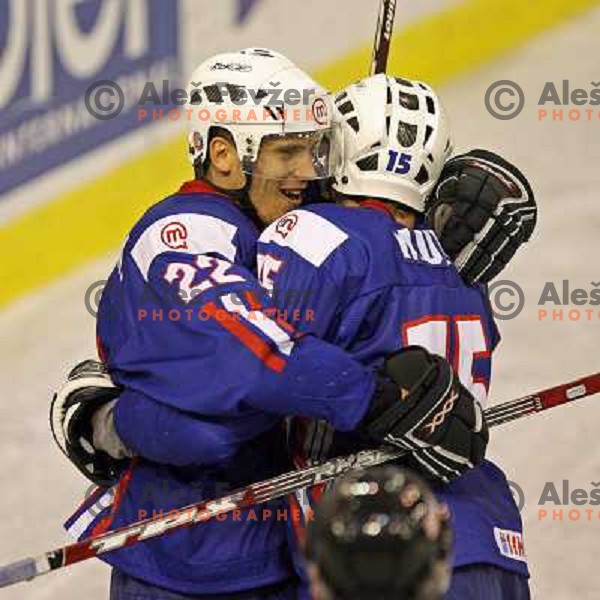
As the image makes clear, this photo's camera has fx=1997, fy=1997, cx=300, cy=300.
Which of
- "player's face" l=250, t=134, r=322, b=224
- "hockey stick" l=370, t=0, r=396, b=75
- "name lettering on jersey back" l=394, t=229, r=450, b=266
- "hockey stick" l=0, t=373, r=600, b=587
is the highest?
"hockey stick" l=370, t=0, r=396, b=75

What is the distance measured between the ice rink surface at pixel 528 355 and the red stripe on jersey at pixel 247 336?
1.55 meters

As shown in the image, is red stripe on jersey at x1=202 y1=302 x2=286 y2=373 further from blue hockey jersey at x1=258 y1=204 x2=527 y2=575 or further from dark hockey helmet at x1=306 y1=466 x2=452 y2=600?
dark hockey helmet at x1=306 y1=466 x2=452 y2=600

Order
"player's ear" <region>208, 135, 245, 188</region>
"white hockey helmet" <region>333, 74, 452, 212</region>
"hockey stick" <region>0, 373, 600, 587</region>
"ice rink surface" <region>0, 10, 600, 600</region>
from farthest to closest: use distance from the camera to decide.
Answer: "ice rink surface" <region>0, 10, 600, 600</region> < "player's ear" <region>208, 135, 245, 188</region> < "white hockey helmet" <region>333, 74, 452, 212</region> < "hockey stick" <region>0, 373, 600, 587</region>

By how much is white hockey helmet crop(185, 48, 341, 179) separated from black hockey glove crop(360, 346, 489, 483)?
43 cm

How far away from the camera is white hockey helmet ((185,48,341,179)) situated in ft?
9.77

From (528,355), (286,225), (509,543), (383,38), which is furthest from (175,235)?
(528,355)

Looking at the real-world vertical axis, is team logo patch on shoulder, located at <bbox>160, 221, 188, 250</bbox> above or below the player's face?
below

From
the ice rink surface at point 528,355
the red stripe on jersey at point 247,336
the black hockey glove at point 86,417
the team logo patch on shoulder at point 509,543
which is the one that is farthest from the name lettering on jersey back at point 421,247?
the ice rink surface at point 528,355

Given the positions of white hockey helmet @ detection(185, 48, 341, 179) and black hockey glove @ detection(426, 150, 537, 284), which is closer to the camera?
white hockey helmet @ detection(185, 48, 341, 179)

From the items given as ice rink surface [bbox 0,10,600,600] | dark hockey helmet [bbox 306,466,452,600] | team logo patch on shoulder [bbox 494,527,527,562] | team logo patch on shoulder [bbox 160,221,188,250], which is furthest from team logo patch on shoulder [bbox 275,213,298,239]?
ice rink surface [bbox 0,10,600,600]

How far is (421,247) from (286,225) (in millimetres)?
199

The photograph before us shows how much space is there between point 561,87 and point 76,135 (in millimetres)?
1297

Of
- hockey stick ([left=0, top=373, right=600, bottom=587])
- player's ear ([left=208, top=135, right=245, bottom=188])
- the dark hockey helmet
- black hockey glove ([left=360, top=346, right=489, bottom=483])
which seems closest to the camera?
the dark hockey helmet

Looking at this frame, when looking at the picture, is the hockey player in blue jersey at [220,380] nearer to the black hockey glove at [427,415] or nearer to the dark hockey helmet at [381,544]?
the black hockey glove at [427,415]
